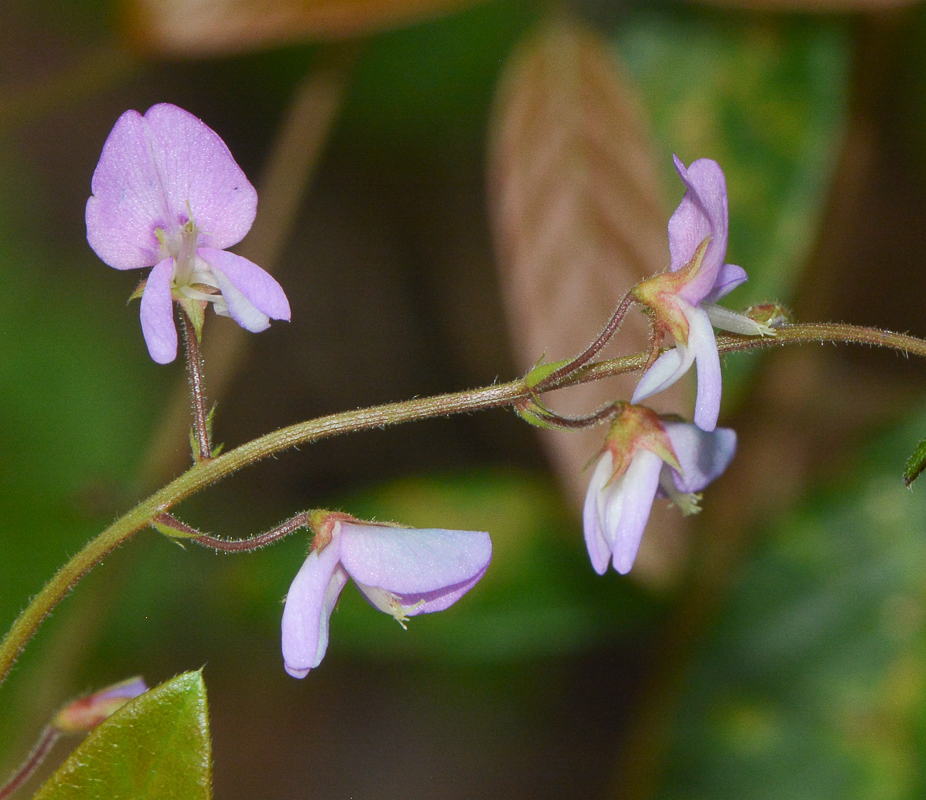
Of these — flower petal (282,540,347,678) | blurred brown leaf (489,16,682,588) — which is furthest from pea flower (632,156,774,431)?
blurred brown leaf (489,16,682,588)

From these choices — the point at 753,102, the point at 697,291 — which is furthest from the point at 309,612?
the point at 753,102

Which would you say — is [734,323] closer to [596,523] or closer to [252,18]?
[596,523]

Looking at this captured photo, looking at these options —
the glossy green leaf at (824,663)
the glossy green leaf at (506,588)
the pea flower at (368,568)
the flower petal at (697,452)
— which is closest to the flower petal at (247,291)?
the pea flower at (368,568)

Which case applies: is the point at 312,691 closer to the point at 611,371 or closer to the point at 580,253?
the point at 580,253

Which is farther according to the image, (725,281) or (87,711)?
(87,711)

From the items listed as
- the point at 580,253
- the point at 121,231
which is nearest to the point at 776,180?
the point at 580,253

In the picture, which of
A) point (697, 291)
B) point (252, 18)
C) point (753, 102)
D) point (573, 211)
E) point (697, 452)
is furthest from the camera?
point (753, 102)

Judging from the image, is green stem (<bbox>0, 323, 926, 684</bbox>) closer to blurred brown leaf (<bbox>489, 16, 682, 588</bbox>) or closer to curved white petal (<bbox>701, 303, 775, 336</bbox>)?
curved white petal (<bbox>701, 303, 775, 336</bbox>)
